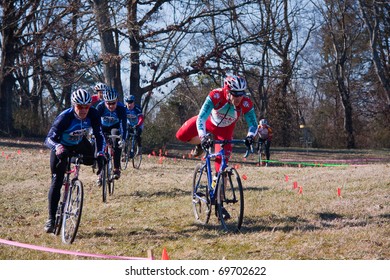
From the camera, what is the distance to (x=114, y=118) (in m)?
11.3

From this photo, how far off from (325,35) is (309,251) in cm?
4305

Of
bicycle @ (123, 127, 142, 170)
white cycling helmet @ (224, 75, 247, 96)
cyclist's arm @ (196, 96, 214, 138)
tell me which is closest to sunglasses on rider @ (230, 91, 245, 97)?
white cycling helmet @ (224, 75, 247, 96)

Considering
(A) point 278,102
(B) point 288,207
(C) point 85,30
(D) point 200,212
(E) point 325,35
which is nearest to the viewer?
(D) point 200,212

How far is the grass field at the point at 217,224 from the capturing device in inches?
246

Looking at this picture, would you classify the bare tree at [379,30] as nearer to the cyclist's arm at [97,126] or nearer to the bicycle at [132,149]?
the bicycle at [132,149]

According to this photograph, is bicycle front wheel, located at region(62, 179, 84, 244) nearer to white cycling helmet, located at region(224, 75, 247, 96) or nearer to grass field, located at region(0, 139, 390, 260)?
grass field, located at region(0, 139, 390, 260)

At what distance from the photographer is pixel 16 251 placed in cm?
652

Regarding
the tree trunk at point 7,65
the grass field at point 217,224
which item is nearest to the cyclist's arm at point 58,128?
the grass field at point 217,224

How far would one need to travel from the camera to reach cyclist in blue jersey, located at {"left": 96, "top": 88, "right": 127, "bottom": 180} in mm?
10526

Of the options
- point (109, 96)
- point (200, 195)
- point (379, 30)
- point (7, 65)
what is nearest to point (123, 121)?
point (109, 96)

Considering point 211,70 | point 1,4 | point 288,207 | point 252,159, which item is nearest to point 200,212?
point 288,207

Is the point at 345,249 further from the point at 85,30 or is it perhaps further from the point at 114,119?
the point at 85,30

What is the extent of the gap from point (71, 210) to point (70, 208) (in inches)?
1.3

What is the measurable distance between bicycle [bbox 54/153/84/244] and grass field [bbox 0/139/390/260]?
151 millimetres
